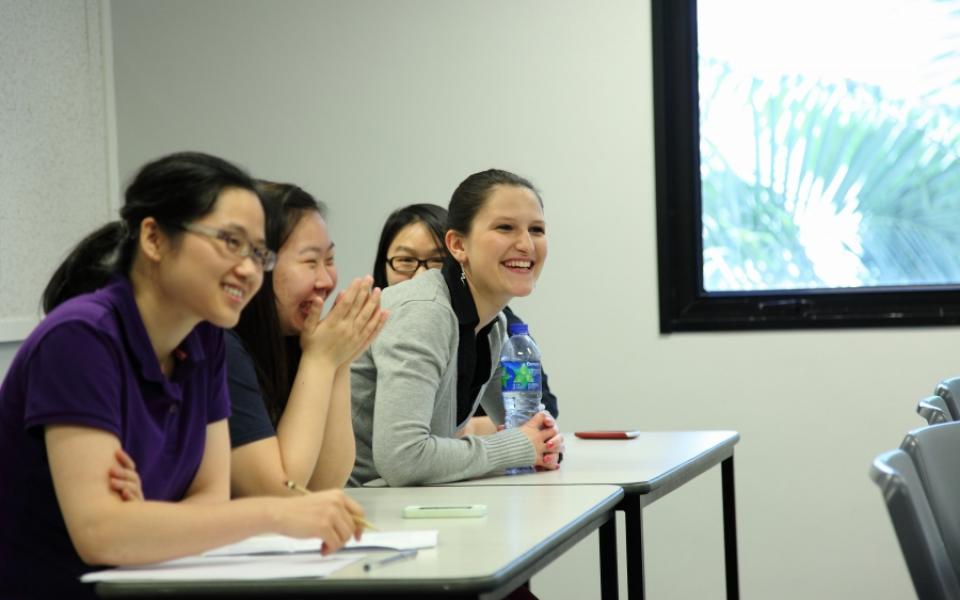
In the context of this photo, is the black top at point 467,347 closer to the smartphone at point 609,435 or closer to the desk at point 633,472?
the desk at point 633,472

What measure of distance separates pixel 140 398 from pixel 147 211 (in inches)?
9.6

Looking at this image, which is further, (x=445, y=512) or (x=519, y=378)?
(x=519, y=378)

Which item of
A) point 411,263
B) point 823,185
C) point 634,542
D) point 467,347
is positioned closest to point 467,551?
point 634,542

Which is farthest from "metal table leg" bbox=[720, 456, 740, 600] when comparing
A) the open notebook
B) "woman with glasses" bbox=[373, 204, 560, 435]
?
the open notebook

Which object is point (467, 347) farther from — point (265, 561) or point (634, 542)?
point (265, 561)

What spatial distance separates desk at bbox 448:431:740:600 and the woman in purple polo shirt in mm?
666

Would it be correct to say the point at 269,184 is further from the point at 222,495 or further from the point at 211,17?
the point at 211,17

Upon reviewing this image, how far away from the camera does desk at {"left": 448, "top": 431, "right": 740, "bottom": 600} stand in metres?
2.04

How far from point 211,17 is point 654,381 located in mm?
2048

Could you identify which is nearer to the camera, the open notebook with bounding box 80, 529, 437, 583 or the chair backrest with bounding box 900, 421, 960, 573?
the open notebook with bounding box 80, 529, 437, 583

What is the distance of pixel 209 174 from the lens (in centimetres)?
153

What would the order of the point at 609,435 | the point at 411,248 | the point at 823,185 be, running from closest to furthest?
the point at 609,435 < the point at 411,248 < the point at 823,185

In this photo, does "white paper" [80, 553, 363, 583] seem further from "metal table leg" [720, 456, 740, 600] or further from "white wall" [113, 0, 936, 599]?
"white wall" [113, 0, 936, 599]

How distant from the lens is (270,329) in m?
2.04
